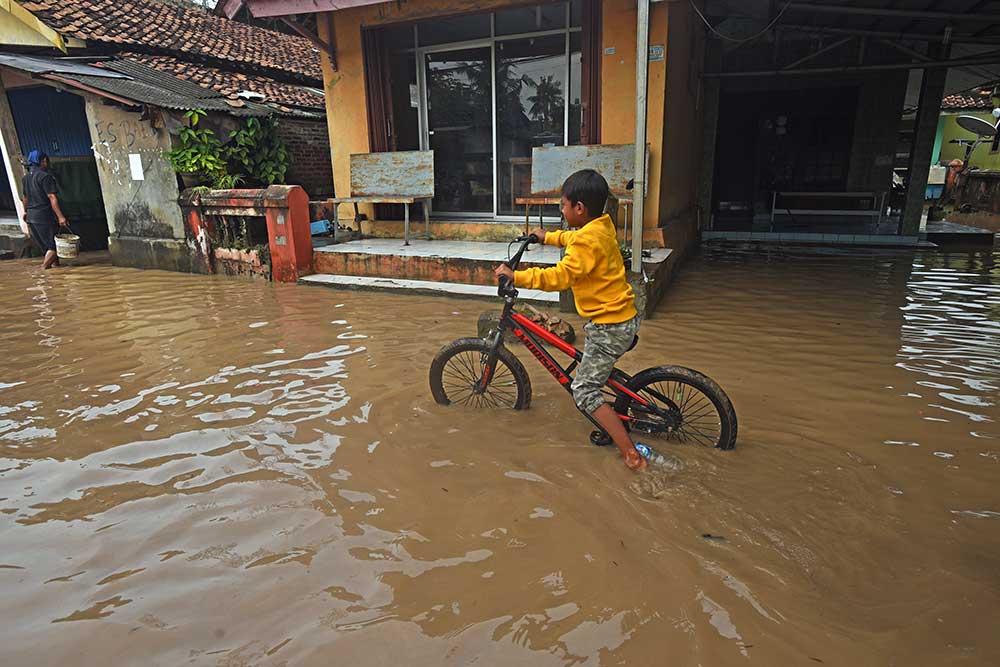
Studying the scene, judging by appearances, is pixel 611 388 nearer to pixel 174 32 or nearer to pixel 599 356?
pixel 599 356

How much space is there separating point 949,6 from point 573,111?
17.6 ft

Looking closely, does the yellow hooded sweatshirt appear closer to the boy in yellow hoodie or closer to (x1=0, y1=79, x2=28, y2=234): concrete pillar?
the boy in yellow hoodie

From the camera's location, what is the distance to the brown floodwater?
2.03 meters

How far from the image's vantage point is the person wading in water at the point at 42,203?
30.0 ft

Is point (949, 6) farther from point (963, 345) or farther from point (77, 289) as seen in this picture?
point (77, 289)

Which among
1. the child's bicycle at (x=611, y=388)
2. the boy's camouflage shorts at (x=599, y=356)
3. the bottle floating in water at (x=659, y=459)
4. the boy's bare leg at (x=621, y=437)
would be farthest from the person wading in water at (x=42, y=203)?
the bottle floating in water at (x=659, y=459)

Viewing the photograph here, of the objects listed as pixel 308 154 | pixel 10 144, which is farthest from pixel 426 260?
pixel 10 144

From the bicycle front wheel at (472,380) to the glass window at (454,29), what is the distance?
6.56 metres

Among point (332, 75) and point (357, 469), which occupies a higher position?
point (332, 75)

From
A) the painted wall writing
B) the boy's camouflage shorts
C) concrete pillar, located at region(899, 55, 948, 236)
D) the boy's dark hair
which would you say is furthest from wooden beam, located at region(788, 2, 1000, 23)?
the painted wall writing

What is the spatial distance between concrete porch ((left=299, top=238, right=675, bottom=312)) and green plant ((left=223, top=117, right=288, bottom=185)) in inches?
102

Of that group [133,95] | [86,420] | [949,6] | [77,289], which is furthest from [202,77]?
[949,6]

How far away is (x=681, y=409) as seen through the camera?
10.8 ft

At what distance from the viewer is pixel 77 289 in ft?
25.6
